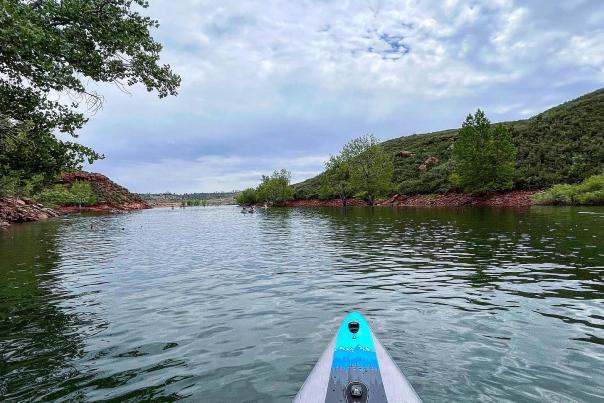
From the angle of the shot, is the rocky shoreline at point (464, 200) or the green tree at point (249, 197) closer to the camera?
the rocky shoreline at point (464, 200)

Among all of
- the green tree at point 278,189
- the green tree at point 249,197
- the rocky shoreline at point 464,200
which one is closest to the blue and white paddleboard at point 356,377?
the rocky shoreline at point 464,200

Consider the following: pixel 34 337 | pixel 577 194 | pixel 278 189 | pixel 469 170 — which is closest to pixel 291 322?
pixel 34 337

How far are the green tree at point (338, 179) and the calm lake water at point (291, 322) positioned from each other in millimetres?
78615

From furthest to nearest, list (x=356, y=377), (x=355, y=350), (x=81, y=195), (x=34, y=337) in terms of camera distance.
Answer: (x=81, y=195) < (x=34, y=337) < (x=355, y=350) < (x=356, y=377)

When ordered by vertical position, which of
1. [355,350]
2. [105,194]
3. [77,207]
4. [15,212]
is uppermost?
[105,194]

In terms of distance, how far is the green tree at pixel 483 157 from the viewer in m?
68.1

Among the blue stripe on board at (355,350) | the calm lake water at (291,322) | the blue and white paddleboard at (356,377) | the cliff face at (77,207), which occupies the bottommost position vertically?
the calm lake water at (291,322)

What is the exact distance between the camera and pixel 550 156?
72.6m

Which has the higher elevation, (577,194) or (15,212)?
(15,212)

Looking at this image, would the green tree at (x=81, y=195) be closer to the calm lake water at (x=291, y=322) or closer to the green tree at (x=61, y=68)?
the calm lake water at (x=291, y=322)

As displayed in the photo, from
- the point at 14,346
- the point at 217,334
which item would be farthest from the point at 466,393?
the point at 14,346

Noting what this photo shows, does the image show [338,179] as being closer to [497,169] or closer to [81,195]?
[497,169]

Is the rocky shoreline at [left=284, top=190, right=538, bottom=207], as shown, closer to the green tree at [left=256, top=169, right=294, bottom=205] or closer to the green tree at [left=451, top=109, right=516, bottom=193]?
the green tree at [left=451, top=109, right=516, bottom=193]

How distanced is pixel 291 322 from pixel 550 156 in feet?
263
